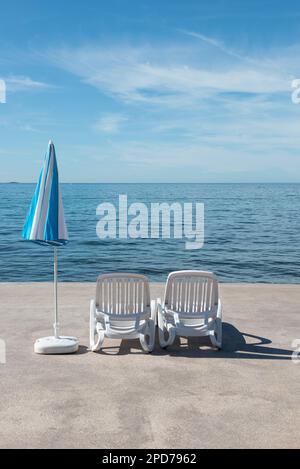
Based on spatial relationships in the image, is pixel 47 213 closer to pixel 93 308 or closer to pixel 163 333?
pixel 93 308

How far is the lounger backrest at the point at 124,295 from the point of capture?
737 cm

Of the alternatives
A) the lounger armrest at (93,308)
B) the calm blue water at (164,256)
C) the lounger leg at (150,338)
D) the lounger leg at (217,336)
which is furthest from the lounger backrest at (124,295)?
the calm blue water at (164,256)

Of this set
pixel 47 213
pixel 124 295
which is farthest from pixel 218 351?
pixel 47 213

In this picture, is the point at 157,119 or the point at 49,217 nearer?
the point at 49,217

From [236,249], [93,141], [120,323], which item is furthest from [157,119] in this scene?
[120,323]

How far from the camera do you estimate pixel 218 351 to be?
23.9 ft

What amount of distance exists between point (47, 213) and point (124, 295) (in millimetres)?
1596

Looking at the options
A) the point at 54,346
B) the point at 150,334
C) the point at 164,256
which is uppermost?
the point at 150,334

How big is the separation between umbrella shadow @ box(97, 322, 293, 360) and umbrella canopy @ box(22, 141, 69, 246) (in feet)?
5.63

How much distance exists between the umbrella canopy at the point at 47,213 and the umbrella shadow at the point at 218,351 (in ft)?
5.63

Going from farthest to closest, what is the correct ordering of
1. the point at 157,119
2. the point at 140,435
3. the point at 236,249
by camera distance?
the point at 157,119, the point at 236,249, the point at 140,435
